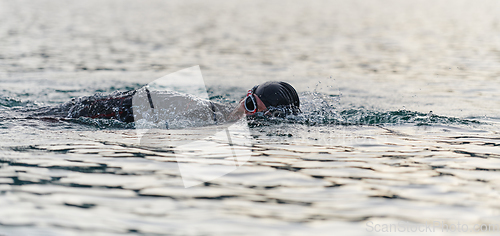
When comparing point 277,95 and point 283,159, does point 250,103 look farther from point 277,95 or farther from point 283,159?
point 283,159

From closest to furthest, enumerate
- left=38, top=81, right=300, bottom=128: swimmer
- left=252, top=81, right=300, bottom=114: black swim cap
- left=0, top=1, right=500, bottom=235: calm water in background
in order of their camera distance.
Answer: left=0, top=1, right=500, bottom=235: calm water in background → left=38, top=81, right=300, bottom=128: swimmer → left=252, top=81, right=300, bottom=114: black swim cap

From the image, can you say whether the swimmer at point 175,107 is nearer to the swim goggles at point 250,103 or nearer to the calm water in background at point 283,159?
the swim goggles at point 250,103

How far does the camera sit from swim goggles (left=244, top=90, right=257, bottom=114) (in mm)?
6568

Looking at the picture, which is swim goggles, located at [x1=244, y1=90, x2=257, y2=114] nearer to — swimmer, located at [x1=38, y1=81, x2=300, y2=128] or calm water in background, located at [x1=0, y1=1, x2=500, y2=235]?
swimmer, located at [x1=38, y1=81, x2=300, y2=128]

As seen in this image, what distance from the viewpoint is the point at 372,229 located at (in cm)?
310

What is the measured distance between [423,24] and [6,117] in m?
23.9

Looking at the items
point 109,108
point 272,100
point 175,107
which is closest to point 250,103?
point 272,100

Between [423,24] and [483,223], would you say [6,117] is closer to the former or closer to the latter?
[483,223]

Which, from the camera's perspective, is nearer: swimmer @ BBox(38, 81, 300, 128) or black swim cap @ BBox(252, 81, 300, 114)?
swimmer @ BBox(38, 81, 300, 128)

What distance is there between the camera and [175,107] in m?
6.40

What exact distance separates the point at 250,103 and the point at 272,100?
34cm

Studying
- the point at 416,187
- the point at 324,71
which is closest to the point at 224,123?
the point at 416,187

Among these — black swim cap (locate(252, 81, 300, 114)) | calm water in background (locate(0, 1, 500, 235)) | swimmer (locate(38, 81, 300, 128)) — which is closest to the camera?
calm water in background (locate(0, 1, 500, 235))

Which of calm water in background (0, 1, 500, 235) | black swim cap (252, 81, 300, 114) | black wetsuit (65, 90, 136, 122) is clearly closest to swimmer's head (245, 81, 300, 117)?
black swim cap (252, 81, 300, 114)
